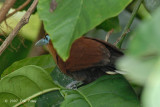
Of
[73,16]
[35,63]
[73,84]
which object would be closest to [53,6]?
[73,16]

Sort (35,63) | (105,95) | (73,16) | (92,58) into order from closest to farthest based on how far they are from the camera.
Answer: (73,16) → (105,95) → (92,58) → (35,63)

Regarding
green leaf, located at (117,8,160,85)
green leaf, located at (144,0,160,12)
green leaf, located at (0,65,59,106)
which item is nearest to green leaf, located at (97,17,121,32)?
green leaf, located at (144,0,160,12)

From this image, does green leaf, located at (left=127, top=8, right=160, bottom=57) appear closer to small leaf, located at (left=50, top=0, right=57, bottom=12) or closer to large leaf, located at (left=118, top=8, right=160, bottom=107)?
large leaf, located at (left=118, top=8, right=160, bottom=107)

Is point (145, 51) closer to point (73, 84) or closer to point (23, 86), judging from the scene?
point (23, 86)

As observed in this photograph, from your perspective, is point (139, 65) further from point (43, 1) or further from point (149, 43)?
point (43, 1)

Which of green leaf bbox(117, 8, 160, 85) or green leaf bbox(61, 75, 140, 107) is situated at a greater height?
green leaf bbox(117, 8, 160, 85)

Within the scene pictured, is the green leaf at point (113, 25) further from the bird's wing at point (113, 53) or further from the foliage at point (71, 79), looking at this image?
the bird's wing at point (113, 53)

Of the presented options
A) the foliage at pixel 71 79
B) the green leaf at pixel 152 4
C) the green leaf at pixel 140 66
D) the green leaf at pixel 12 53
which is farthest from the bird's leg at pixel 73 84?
the green leaf at pixel 140 66

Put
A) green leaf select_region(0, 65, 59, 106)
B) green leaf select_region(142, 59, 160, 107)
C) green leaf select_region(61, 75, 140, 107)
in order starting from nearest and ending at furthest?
green leaf select_region(142, 59, 160, 107) < green leaf select_region(61, 75, 140, 107) < green leaf select_region(0, 65, 59, 106)
